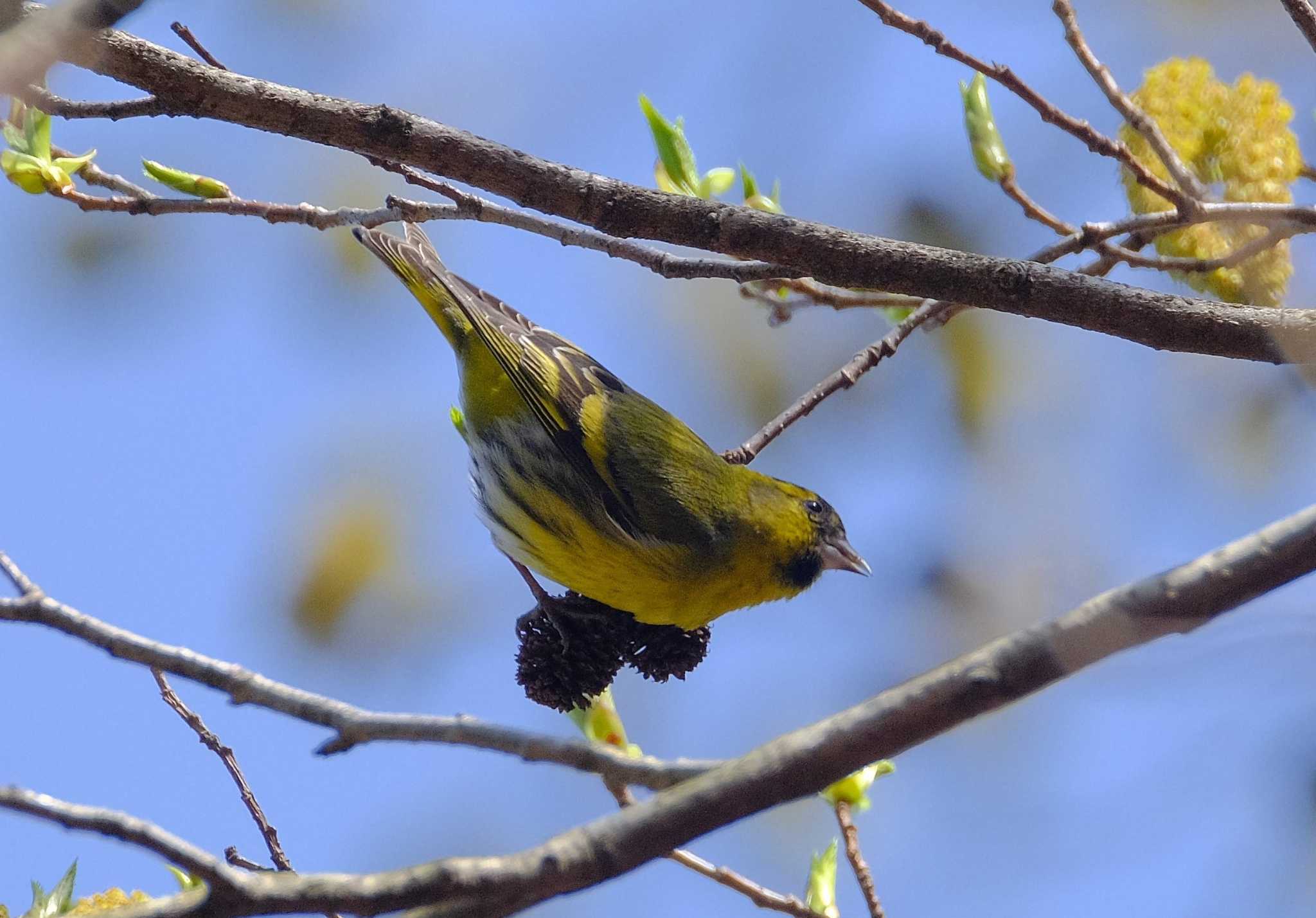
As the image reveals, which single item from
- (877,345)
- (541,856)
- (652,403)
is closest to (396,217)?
(877,345)

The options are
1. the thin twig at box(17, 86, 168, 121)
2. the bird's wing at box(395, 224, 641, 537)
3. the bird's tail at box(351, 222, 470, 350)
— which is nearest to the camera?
the thin twig at box(17, 86, 168, 121)

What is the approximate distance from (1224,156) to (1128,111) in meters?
0.57

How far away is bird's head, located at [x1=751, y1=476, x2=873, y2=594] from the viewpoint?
4.75m

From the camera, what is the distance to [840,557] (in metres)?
4.76

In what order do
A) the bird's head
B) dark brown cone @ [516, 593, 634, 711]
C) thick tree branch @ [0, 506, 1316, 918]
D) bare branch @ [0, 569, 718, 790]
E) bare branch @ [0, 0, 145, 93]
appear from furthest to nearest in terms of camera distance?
the bird's head, dark brown cone @ [516, 593, 634, 711], bare branch @ [0, 569, 718, 790], thick tree branch @ [0, 506, 1316, 918], bare branch @ [0, 0, 145, 93]

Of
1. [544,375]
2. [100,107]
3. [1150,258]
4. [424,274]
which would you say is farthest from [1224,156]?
[424,274]

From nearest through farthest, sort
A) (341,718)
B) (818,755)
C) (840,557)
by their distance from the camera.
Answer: (818,755), (341,718), (840,557)

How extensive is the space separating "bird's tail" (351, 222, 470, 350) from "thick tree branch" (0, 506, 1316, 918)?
3789 millimetres

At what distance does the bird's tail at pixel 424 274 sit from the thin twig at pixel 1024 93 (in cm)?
248

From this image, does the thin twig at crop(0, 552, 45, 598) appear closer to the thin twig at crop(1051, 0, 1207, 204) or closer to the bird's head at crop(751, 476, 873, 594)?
the thin twig at crop(1051, 0, 1207, 204)

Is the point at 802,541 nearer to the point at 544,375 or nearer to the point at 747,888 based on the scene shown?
the point at 544,375

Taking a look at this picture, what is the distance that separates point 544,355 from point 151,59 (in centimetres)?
281

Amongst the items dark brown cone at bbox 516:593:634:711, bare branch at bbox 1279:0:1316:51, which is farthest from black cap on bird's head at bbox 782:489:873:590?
bare branch at bbox 1279:0:1316:51

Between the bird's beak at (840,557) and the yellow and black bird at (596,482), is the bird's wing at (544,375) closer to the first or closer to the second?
the yellow and black bird at (596,482)
